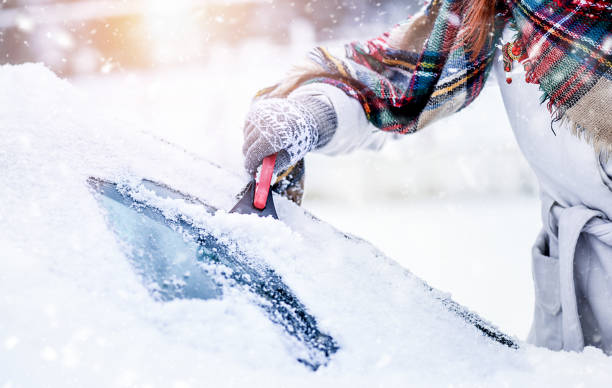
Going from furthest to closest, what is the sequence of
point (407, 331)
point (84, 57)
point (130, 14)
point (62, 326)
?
point (84, 57), point (130, 14), point (407, 331), point (62, 326)

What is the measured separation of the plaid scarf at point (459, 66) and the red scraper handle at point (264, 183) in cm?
21

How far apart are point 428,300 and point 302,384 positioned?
0.79 ft

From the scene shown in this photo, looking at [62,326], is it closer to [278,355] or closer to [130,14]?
[278,355]

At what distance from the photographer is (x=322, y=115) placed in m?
0.77

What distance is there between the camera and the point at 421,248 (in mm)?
2527

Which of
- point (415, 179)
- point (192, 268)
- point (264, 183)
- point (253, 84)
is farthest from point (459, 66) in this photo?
point (415, 179)

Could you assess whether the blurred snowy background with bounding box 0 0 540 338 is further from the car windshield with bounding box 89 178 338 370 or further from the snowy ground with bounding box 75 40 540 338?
the car windshield with bounding box 89 178 338 370

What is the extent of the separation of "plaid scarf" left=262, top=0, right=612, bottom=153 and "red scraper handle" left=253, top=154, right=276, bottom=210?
21 centimetres

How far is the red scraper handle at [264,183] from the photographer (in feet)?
2.15

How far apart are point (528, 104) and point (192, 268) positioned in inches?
22.8

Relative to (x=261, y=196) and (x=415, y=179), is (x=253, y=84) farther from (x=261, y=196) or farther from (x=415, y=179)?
(x=261, y=196)

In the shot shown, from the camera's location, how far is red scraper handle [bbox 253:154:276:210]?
655 mm

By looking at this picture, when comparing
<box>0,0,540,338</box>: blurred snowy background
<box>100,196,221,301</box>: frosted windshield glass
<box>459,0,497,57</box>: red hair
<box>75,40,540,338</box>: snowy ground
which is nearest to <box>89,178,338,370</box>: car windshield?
<box>100,196,221,301</box>: frosted windshield glass

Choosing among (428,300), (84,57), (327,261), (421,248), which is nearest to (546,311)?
(428,300)
